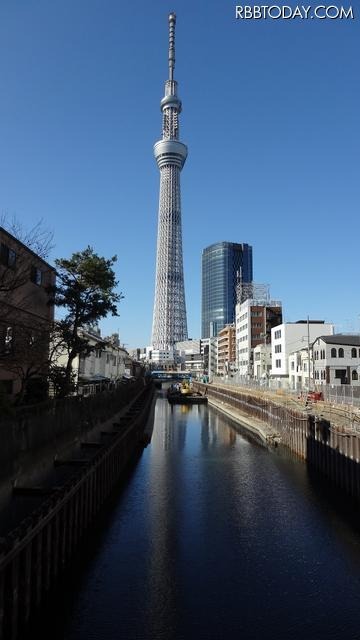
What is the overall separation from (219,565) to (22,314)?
1757 centimetres

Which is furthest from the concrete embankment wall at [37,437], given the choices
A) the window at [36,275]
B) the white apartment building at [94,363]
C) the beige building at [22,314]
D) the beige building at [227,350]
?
the beige building at [227,350]

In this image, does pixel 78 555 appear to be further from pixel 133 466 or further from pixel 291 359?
pixel 291 359

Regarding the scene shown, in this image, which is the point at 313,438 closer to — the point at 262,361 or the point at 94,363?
the point at 94,363

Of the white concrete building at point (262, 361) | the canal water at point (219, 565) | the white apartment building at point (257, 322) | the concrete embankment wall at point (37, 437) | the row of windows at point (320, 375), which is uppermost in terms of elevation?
the white apartment building at point (257, 322)

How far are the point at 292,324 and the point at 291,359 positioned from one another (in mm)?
6996

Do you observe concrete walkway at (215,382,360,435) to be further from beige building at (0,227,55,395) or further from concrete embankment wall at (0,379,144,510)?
beige building at (0,227,55,395)

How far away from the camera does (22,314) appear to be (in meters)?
28.5

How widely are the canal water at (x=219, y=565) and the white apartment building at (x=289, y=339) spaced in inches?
2297

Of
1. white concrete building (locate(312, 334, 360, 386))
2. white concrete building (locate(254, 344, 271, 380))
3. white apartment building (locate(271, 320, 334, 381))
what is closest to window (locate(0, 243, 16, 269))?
white concrete building (locate(312, 334, 360, 386))

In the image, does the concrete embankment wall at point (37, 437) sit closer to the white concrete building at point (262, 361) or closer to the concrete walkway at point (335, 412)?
the concrete walkway at point (335, 412)

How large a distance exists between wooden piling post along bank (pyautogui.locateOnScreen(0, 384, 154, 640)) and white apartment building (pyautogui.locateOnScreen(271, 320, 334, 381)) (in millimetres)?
68440

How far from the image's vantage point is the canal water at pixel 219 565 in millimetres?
13617

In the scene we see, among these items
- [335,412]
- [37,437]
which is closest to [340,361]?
[335,412]

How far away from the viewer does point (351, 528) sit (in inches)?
851
